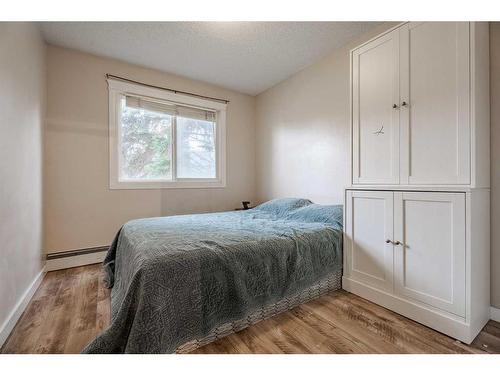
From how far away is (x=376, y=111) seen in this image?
71.4 inches

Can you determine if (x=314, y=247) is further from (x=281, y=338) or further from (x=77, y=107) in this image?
(x=77, y=107)

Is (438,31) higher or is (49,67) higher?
(49,67)

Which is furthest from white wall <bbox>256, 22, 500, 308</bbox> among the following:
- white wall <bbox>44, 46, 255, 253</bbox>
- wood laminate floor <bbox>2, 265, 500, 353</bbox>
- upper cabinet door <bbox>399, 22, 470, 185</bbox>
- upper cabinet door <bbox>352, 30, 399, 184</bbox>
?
white wall <bbox>44, 46, 255, 253</bbox>

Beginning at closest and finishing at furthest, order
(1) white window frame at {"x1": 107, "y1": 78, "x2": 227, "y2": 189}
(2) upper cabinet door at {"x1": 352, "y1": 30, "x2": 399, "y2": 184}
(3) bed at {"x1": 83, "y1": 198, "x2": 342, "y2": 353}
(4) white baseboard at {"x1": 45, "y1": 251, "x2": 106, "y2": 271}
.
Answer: (3) bed at {"x1": 83, "y1": 198, "x2": 342, "y2": 353}, (2) upper cabinet door at {"x1": 352, "y1": 30, "x2": 399, "y2": 184}, (4) white baseboard at {"x1": 45, "y1": 251, "x2": 106, "y2": 271}, (1) white window frame at {"x1": 107, "y1": 78, "x2": 227, "y2": 189}

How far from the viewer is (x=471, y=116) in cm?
135

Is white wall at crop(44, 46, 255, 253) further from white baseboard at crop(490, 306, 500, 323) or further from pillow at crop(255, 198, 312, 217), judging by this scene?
white baseboard at crop(490, 306, 500, 323)

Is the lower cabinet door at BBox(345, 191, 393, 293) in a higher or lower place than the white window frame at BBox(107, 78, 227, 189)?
lower

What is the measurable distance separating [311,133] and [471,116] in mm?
1768

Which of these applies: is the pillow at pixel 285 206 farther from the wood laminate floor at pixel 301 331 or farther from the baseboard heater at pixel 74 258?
the baseboard heater at pixel 74 258

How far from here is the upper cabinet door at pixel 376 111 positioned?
1.70 m

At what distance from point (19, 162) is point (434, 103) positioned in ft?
9.54

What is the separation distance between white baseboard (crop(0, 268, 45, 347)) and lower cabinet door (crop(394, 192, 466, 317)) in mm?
2509

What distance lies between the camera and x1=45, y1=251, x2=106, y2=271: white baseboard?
255 centimetres
